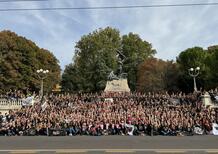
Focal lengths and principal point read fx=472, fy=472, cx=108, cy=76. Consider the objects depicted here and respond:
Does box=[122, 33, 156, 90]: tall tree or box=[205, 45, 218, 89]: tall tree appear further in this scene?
box=[122, 33, 156, 90]: tall tree

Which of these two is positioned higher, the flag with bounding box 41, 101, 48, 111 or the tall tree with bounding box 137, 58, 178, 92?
the tall tree with bounding box 137, 58, 178, 92

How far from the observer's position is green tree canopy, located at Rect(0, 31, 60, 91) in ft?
222

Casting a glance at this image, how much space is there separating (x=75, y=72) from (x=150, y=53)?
1798cm

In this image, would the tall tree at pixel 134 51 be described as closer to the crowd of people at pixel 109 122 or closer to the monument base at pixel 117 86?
the monument base at pixel 117 86

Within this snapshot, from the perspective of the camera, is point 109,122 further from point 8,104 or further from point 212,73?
point 212,73

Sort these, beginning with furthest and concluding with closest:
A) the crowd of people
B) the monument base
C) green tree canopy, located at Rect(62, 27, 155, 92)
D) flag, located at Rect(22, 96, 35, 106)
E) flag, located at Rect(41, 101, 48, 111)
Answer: green tree canopy, located at Rect(62, 27, 155, 92) < the monument base < flag, located at Rect(22, 96, 35, 106) < flag, located at Rect(41, 101, 48, 111) < the crowd of people

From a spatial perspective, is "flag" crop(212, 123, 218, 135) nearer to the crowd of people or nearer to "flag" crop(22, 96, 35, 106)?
the crowd of people

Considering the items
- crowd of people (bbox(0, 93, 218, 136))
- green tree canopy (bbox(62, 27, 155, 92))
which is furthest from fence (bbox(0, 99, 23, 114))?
green tree canopy (bbox(62, 27, 155, 92))

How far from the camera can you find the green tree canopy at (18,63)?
67562mm

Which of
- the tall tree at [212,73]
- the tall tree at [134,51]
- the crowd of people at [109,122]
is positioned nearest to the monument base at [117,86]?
the crowd of people at [109,122]
